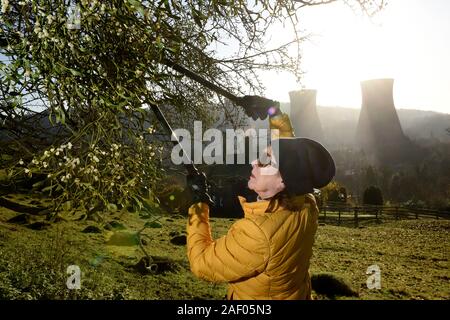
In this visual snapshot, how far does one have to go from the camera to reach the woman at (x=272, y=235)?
2.15 m

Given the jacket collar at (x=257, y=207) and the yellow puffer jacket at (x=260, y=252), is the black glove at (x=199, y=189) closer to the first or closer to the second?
the yellow puffer jacket at (x=260, y=252)

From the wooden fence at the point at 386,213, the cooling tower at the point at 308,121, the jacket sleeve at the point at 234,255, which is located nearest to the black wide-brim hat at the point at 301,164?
the jacket sleeve at the point at 234,255

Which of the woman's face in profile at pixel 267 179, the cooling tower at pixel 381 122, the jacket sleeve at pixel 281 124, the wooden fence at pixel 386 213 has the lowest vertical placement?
the wooden fence at pixel 386 213

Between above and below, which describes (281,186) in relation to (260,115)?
below

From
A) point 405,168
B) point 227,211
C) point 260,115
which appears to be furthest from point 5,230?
point 405,168

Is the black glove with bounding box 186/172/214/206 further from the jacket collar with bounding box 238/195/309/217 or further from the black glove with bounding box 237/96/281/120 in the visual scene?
the black glove with bounding box 237/96/281/120

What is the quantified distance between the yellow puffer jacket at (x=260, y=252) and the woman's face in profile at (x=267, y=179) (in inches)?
5.1

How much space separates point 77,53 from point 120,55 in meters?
0.60

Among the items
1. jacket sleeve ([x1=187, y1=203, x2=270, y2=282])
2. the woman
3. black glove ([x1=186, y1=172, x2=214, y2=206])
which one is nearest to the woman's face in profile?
Answer: the woman

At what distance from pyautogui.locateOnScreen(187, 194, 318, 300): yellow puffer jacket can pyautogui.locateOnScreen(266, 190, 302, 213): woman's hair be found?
0.02 m

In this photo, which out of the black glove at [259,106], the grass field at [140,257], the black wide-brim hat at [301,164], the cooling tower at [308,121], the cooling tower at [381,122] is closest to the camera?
the black wide-brim hat at [301,164]

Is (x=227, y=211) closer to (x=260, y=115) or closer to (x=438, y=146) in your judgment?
(x=260, y=115)

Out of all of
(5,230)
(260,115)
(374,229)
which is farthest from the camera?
(374,229)
